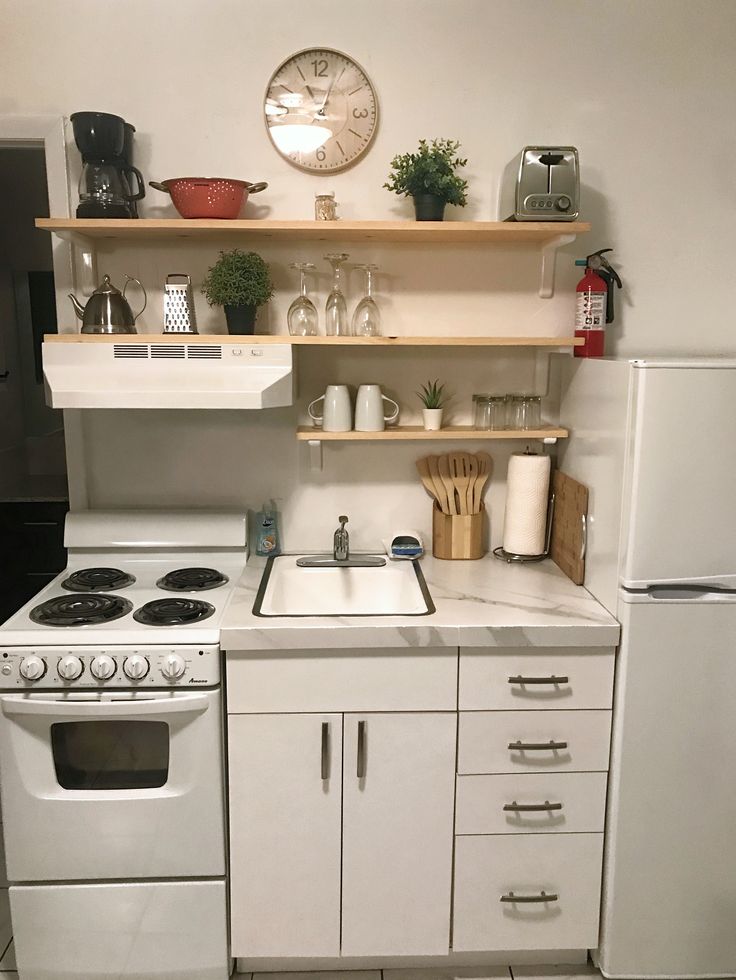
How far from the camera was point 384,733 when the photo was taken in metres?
1.91

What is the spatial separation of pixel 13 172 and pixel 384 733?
11.3 feet

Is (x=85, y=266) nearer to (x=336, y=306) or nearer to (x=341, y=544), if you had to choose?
(x=336, y=306)

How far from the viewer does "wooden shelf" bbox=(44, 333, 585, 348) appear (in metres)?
2.06

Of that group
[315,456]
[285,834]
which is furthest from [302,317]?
[285,834]

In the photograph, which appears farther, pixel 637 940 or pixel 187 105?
pixel 187 105

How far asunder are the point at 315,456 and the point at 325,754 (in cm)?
93

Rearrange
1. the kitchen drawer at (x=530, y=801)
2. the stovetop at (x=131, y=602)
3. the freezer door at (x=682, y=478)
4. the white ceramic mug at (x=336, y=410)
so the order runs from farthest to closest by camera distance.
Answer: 1. the white ceramic mug at (x=336, y=410)
2. the kitchen drawer at (x=530, y=801)
3. the stovetop at (x=131, y=602)
4. the freezer door at (x=682, y=478)

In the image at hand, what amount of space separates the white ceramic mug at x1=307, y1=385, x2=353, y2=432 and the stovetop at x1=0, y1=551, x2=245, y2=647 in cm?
51

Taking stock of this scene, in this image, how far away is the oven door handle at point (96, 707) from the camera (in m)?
1.81

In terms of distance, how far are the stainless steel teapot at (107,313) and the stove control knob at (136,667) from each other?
91 centimetres

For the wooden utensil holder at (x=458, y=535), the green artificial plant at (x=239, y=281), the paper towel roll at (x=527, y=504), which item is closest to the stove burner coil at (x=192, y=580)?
the wooden utensil holder at (x=458, y=535)

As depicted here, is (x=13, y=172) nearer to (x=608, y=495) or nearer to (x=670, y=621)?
(x=608, y=495)

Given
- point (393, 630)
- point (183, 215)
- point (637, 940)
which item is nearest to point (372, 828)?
point (393, 630)

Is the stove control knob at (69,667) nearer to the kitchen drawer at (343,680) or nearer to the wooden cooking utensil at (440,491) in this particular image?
the kitchen drawer at (343,680)
